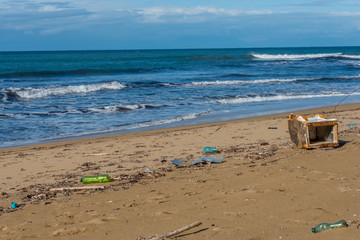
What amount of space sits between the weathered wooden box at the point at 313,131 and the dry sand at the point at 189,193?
0.57 feet

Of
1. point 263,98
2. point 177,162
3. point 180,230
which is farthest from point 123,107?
point 180,230

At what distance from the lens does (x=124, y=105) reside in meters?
16.0

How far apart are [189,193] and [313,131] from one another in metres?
3.06

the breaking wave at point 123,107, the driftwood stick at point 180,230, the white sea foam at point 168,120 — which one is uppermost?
the driftwood stick at point 180,230

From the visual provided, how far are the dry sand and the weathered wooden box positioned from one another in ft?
0.57

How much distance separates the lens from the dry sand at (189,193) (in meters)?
3.75

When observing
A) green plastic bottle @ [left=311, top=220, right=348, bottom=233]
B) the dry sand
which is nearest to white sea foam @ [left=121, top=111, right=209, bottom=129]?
the dry sand

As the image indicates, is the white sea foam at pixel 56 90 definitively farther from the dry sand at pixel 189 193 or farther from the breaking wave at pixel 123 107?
the dry sand at pixel 189 193

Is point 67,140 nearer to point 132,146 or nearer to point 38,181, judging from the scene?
point 132,146

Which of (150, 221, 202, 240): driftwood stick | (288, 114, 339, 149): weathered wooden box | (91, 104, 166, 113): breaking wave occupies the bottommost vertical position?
(91, 104, 166, 113): breaking wave

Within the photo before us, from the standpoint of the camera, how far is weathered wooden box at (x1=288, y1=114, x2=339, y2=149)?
6414 mm

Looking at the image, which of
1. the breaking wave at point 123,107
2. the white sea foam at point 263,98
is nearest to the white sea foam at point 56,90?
the breaking wave at point 123,107

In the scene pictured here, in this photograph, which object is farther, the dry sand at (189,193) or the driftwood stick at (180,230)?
the dry sand at (189,193)

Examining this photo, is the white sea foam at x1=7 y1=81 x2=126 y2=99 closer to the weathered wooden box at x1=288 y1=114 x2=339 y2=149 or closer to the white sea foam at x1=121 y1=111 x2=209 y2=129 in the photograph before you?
the white sea foam at x1=121 y1=111 x2=209 y2=129
